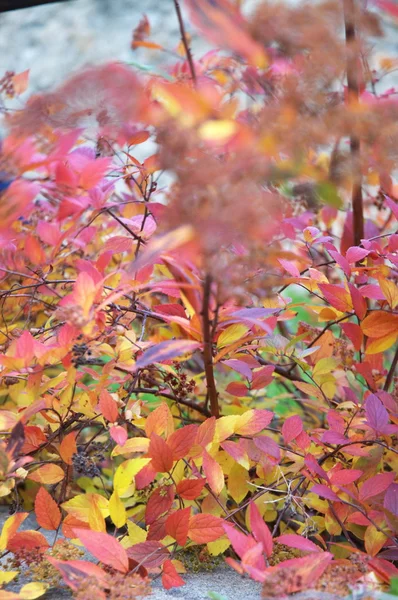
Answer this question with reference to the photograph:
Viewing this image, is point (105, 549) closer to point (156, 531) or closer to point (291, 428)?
point (156, 531)

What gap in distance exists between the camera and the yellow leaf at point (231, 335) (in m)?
0.67

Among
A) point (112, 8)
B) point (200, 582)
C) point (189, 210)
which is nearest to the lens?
point (189, 210)

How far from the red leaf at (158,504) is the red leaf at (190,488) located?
0.02 metres

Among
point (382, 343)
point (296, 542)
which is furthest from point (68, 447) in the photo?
point (382, 343)

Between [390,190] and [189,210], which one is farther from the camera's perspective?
[390,190]

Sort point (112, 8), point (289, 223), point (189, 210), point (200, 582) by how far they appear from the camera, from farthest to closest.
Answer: point (112, 8)
point (289, 223)
point (200, 582)
point (189, 210)

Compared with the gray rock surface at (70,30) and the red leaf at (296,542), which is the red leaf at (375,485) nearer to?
the red leaf at (296,542)

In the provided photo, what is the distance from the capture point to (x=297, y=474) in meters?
0.74

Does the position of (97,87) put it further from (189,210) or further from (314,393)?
(314,393)

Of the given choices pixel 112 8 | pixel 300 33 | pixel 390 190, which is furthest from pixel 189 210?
pixel 112 8

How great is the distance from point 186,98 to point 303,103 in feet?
0.31

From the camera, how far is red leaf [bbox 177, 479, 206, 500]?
0.65m

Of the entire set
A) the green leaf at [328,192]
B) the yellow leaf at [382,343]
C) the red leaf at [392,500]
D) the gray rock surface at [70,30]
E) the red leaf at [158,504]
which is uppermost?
the gray rock surface at [70,30]

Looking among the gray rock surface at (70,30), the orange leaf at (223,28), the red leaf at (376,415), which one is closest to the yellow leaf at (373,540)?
the red leaf at (376,415)
